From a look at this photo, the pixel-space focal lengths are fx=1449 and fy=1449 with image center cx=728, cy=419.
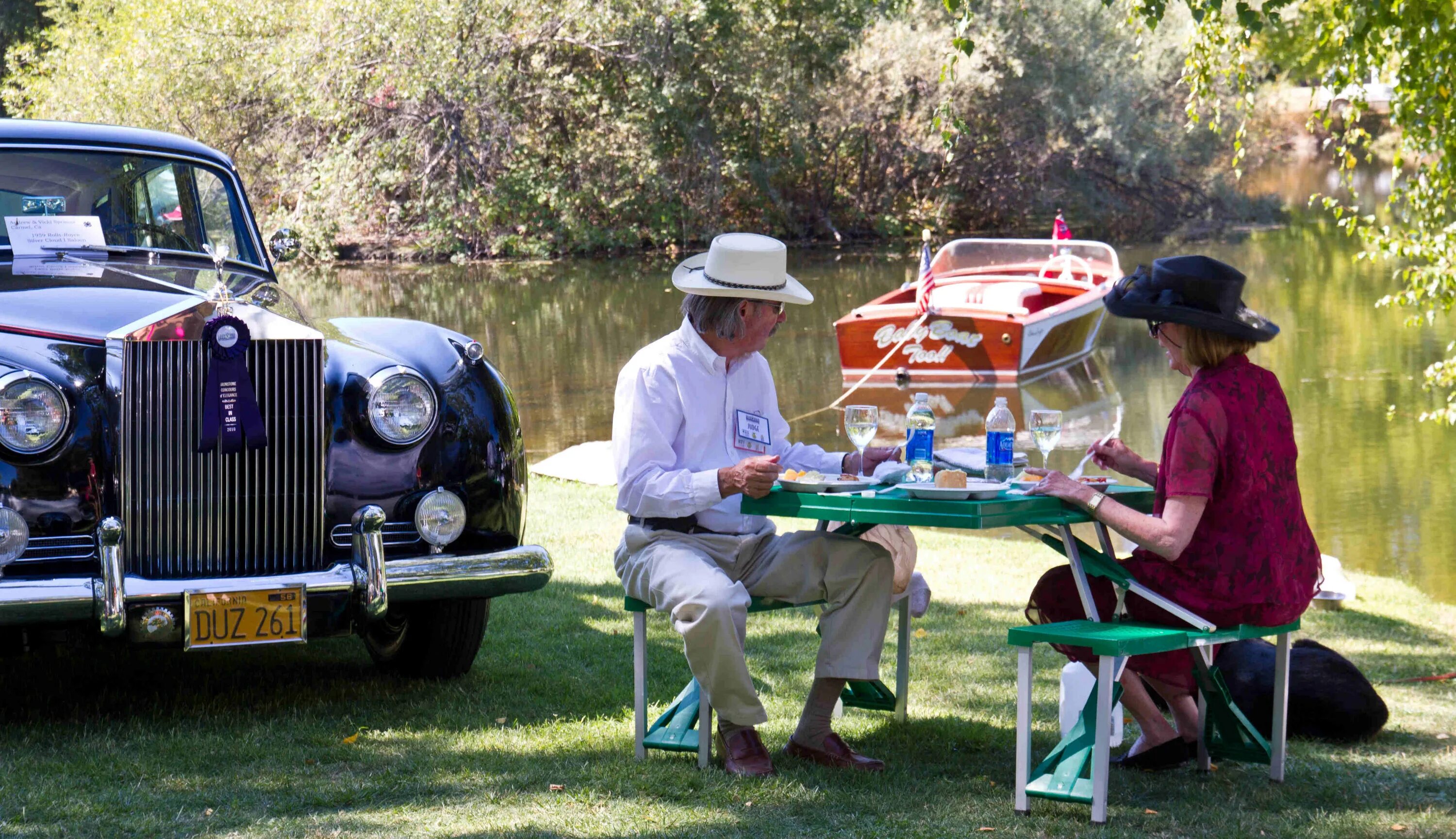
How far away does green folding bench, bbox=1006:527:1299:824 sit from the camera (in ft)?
11.9

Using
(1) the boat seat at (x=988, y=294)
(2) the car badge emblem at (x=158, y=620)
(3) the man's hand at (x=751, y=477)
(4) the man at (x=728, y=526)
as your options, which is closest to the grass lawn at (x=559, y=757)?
(4) the man at (x=728, y=526)

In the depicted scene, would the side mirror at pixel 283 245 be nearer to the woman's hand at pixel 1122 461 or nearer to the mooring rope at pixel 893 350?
the woman's hand at pixel 1122 461

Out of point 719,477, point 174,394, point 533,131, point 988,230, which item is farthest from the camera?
point 988,230

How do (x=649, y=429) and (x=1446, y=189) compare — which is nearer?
(x=649, y=429)

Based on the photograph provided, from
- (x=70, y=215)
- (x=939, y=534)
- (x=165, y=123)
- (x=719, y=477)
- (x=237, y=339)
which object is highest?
(x=165, y=123)

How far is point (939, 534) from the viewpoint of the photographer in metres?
9.73

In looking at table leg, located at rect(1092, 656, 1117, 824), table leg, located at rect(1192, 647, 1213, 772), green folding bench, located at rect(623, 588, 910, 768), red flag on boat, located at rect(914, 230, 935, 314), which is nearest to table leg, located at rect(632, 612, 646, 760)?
green folding bench, located at rect(623, 588, 910, 768)

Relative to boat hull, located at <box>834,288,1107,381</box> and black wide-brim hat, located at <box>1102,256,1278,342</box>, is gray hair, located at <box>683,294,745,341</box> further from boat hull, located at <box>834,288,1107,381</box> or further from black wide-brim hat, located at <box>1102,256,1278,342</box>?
boat hull, located at <box>834,288,1107,381</box>

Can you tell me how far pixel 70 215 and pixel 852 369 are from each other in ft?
43.4

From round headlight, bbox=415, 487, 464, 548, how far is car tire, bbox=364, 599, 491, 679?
43 cm

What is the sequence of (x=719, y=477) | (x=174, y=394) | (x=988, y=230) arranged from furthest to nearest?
1. (x=988, y=230)
2. (x=174, y=394)
3. (x=719, y=477)

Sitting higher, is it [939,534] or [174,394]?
[174,394]

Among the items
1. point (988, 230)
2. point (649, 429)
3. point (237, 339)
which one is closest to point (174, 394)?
point (237, 339)

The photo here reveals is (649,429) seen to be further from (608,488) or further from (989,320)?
(989,320)
